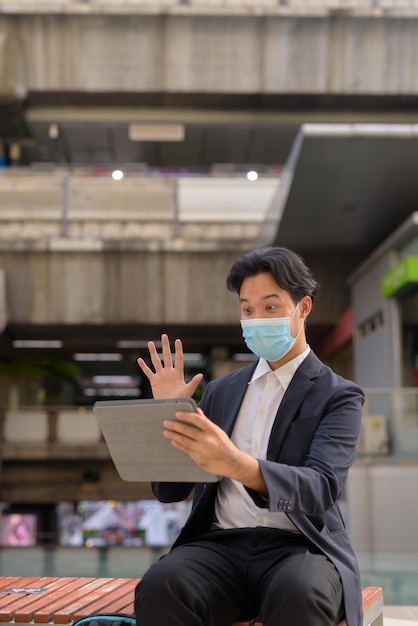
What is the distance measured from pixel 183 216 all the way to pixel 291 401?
1405 centimetres

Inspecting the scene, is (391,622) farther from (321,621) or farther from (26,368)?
(26,368)

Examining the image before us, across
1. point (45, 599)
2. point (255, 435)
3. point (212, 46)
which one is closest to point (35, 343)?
point (212, 46)

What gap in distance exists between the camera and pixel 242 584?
249 centimetres

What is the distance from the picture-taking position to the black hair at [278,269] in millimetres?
2574

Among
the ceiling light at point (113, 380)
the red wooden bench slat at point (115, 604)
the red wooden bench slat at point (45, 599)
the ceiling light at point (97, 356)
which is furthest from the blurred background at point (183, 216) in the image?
the red wooden bench slat at point (115, 604)

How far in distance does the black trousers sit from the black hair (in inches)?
28.3

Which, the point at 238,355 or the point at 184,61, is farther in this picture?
A: the point at 238,355

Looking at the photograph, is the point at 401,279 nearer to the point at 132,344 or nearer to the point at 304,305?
the point at 304,305

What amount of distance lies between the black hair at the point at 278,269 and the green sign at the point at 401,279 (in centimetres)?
946

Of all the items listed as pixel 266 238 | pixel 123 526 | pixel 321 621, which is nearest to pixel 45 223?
pixel 266 238

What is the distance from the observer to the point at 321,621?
7.25ft

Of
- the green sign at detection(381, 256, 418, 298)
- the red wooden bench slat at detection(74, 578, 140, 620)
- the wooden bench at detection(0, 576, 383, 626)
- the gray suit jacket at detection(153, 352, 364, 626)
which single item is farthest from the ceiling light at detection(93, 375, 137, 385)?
the gray suit jacket at detection(153, 352, 364, 626)

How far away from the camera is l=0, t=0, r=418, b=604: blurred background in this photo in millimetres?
11742

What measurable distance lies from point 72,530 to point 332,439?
19168mm
